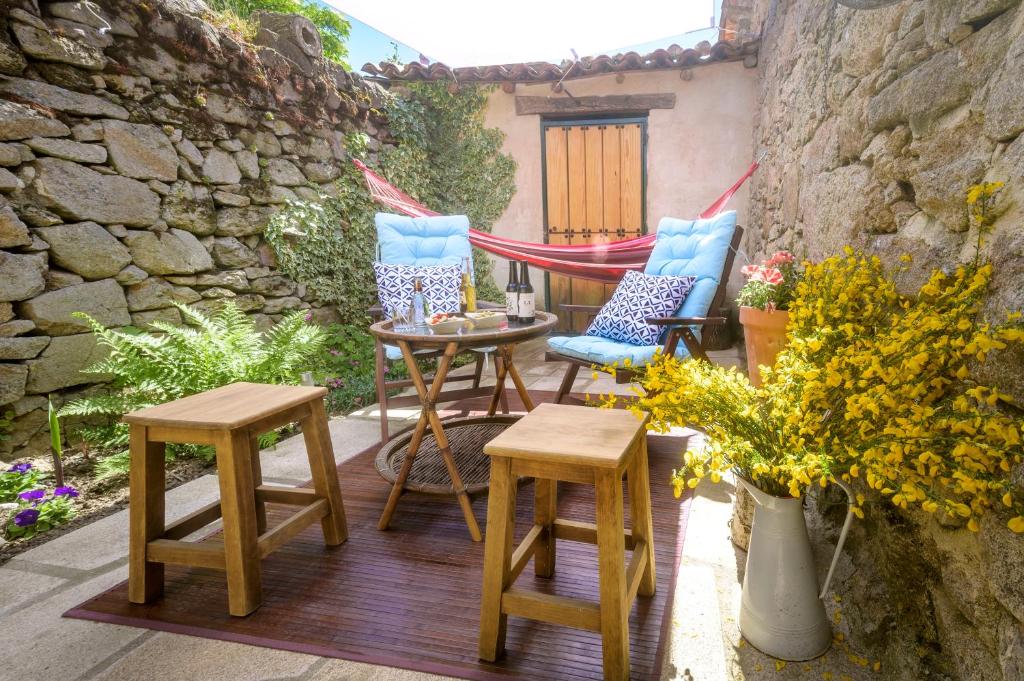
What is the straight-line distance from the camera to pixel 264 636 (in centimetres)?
128

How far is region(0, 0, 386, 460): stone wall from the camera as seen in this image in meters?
2.20

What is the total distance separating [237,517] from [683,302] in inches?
79.5

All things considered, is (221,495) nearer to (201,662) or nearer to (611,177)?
(201,662)

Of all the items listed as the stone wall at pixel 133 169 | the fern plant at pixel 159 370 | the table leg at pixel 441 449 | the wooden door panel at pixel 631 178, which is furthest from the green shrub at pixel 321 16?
the table leg at pixel 441 449

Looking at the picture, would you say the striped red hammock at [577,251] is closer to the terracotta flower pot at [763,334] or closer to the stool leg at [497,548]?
the terracotta flower pot at [763,334]

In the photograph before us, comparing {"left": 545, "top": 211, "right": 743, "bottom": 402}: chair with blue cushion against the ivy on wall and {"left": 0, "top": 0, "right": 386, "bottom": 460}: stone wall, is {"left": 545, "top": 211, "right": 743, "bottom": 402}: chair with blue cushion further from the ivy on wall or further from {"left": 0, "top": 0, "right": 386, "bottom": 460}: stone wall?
{"left": 0, "top": 0, "right": 386, "bottom": 460}: stone wall

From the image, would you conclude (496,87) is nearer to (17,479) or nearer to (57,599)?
(17,479)

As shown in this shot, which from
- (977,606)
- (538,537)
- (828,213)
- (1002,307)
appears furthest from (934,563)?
(828,213)

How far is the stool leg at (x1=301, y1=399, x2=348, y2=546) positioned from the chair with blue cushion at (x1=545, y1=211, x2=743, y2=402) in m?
1.08

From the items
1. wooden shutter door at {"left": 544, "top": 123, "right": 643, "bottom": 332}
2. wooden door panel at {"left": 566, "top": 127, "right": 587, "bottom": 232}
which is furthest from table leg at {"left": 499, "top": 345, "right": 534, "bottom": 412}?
wooden door panel at {"left": 566, "top": 127, "right": 587, "bottom": 232}

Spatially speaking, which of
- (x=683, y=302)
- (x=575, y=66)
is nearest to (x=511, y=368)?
(x=683, y=302)

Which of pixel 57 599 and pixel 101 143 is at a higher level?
pixel 101 143

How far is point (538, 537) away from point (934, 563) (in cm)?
83

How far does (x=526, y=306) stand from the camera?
2236 mm
